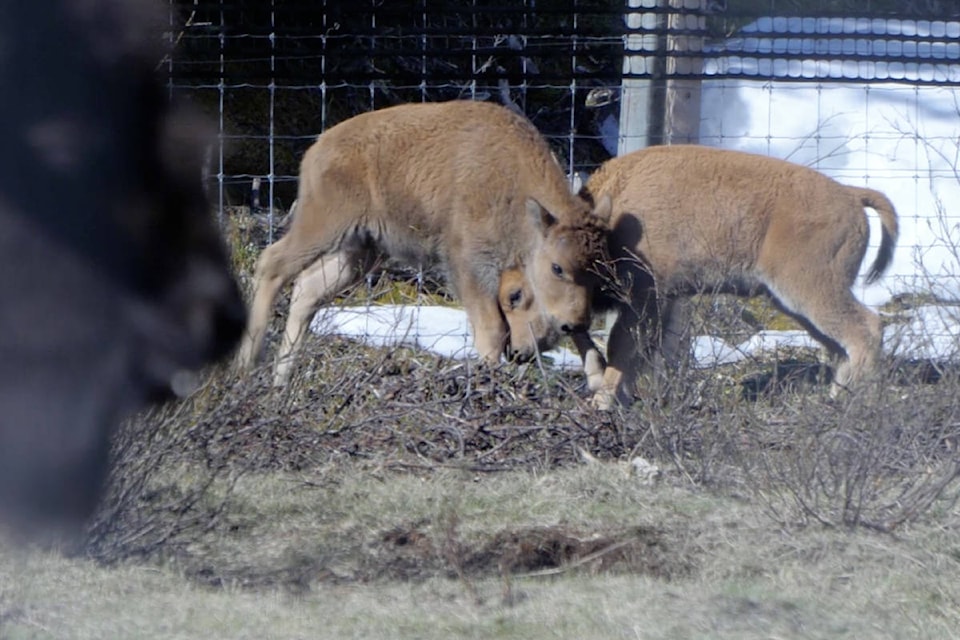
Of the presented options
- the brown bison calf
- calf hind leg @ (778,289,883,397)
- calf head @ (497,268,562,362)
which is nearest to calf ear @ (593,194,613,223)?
calf head @ (497,268,562,362)

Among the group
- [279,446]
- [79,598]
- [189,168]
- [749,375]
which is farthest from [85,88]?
[749,375]

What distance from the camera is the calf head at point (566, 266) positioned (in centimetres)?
795

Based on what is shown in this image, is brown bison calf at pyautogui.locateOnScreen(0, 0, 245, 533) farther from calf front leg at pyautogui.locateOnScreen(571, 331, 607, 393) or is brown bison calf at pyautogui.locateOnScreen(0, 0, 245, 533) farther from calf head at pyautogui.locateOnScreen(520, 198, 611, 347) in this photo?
calf front leg at pyautogui.locateOnScreen(571, 331, 607, 393)

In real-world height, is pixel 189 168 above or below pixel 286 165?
above

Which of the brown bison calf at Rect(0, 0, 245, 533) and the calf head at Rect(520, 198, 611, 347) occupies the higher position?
the brown bison calf at Rect(0, 0, 245, 533)

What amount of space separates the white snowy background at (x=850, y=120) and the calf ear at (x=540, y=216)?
96 cm

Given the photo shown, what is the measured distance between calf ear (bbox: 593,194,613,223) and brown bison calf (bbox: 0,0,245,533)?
4625 mm

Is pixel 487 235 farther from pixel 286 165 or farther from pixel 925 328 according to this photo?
pixel 286 165

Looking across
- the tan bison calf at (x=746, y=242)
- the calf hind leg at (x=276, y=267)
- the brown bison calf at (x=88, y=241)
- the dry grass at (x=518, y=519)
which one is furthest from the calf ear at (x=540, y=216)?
the brown bison calf at (x=88, y=241)

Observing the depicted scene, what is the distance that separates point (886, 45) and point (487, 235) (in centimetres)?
305

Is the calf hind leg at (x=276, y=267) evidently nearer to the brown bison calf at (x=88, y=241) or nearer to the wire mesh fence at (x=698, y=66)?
the wire mesh fence at (x=698, y=66)

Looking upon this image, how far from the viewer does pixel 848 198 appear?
26.1ft

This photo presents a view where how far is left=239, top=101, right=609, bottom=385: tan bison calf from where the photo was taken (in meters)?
8.15

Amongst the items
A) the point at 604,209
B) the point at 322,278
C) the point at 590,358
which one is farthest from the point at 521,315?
the point at 322,278
